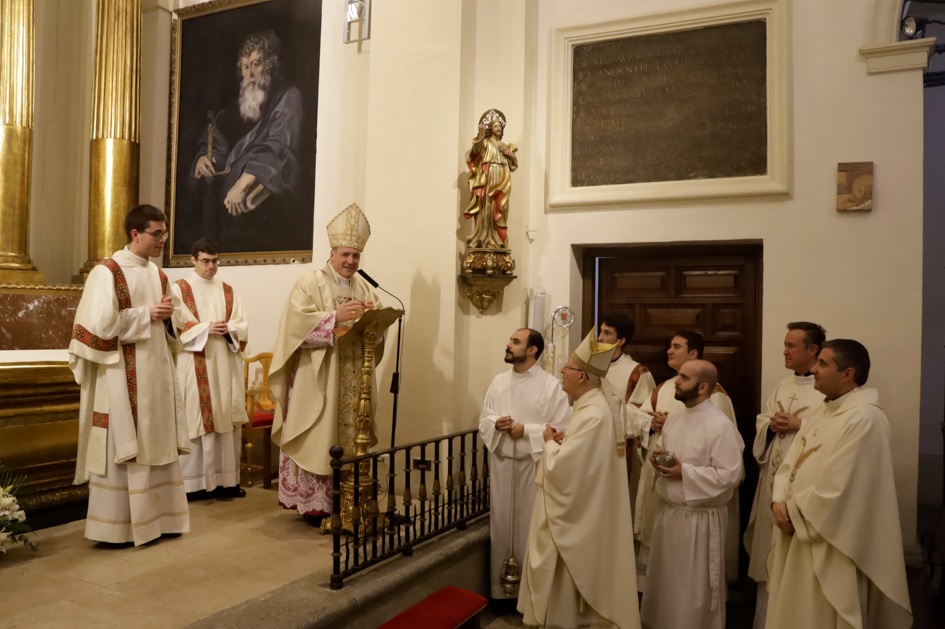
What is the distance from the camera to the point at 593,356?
4.04m

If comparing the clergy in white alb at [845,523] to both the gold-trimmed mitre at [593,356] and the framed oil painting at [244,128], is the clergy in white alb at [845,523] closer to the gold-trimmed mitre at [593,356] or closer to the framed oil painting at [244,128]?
the gold-trimmed mitre at [593,356]

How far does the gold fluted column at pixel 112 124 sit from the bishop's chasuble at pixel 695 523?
20.0 ft

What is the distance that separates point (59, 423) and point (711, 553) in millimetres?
4464

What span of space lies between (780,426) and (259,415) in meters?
4.45

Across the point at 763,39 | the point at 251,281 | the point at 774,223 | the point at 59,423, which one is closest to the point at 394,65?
the point at 251,281

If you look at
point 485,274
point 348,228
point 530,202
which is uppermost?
point 530,202

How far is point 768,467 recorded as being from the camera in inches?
191

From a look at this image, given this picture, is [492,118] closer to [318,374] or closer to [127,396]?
[318,374]

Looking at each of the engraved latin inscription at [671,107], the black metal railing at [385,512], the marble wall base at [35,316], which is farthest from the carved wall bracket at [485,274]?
the marble wall base at [35,316]

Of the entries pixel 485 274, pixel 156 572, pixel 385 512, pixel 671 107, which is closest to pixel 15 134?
pixel 485 274

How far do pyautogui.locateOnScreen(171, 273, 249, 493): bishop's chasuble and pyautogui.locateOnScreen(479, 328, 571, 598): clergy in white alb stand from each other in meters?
2.26

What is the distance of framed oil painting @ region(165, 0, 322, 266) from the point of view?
7.36 metres

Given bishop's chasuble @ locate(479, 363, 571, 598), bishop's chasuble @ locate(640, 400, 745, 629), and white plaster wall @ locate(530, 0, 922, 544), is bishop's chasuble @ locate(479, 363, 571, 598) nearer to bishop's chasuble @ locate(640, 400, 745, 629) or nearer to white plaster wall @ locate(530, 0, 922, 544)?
bishop's chasuble @ locate(640, 400, 745, 629)

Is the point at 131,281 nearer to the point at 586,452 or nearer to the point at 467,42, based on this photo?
the point at 586,452
